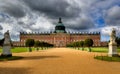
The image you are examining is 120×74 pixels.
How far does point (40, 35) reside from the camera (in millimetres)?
153500

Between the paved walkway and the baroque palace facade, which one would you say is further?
the baroque palace facade

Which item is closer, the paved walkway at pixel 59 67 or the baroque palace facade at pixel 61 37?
the paved walkway at pixel 59 67

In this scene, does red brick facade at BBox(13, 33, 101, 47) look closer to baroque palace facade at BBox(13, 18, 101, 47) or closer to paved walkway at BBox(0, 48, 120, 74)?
baroque palace facade at BBox(13, 18, 101, 47)

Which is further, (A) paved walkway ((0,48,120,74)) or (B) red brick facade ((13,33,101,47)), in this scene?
(B) red brick facade ((13,33,101,47))

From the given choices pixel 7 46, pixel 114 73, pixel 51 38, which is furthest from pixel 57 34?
pixel 114 73

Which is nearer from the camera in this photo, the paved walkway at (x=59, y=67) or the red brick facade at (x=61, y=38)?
the paved walkway at (x=59, y=67)

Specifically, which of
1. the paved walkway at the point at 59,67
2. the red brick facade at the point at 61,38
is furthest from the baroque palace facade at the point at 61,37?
the paved walkway at the point at 59,67

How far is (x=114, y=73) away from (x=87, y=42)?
170ft

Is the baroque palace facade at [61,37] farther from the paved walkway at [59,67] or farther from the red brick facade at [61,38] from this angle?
the paved walkway at [59,67]

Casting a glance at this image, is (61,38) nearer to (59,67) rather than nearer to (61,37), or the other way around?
(61,37)

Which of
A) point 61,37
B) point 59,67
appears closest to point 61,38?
point 61,37

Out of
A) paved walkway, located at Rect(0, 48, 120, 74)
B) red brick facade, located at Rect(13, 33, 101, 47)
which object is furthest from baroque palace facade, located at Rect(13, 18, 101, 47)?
paved walkway, located at Rect(0, 48, 120, 74)

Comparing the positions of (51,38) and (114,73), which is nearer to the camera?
(114,73)

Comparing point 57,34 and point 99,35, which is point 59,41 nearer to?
point 57,34
